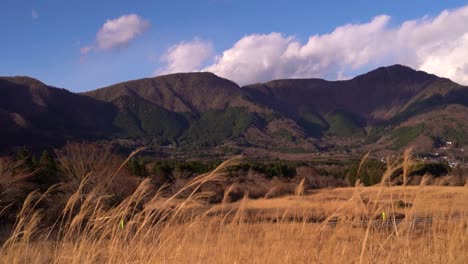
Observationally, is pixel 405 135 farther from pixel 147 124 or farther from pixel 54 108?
pixel 54 108

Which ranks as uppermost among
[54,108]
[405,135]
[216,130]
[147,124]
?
[54,108]

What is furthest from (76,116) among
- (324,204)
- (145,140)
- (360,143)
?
(324,204)

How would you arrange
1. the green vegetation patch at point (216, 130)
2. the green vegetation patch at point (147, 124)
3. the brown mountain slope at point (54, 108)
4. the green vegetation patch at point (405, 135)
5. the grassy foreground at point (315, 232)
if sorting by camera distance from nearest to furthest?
the grassy foreground at point (315, 232) < the green vegetation patch at point (405, 135) < the brown mountain slope at point (54, 108) < the green vegetation patch at point (216, 130) < the green vegetation patch at point (147, 124)

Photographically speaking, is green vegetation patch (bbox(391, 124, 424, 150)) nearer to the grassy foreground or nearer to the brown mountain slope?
the brown mountain slope

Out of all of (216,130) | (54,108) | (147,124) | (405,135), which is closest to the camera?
(405,135)

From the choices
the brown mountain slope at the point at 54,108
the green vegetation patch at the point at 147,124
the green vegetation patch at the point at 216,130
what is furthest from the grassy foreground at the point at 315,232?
the green vegetation patch at the point at 147,124

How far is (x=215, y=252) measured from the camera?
502 centimetres

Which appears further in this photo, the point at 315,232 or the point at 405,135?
the point at 405,135

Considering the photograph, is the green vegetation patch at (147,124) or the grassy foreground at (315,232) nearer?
the grassy foreground at (315,232)

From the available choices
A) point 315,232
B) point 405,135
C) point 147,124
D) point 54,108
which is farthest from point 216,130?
point 315,232

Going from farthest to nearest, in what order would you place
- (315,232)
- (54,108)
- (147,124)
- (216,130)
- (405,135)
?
(147,124), (216,130), (54,108), (405,135), (315,232)

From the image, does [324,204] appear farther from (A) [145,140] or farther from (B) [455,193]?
(A) [145,140]

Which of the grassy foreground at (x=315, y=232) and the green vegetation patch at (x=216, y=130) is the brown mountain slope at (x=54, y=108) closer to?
the green vegetation patch at (x=216, y=130)

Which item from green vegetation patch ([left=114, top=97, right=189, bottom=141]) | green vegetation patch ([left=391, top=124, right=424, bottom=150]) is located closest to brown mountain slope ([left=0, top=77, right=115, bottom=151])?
green vegetation patch ([left=114, top=97, right=189, bottom=141])
